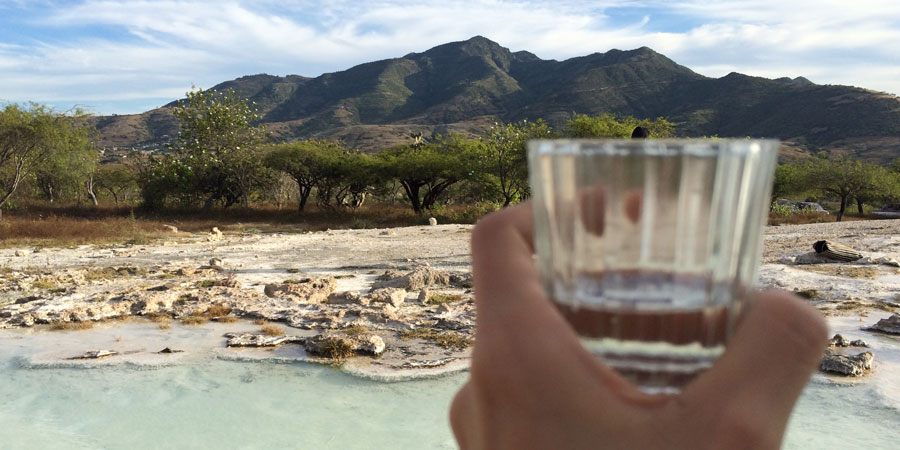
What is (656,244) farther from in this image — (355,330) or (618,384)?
(355,330)

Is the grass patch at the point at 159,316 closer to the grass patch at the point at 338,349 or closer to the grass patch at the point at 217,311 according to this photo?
the grass patch at the point at 217,311

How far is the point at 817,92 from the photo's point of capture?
91562 mm

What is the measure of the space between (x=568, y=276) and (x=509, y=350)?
99 mm

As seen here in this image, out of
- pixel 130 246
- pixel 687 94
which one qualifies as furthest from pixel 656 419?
pixel 687 94

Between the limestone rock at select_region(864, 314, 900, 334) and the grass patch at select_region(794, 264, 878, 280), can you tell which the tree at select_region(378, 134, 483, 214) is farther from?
the limestone rock at select_region(864, 314, 900, 334)

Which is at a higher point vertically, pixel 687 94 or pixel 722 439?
pixel 687 94

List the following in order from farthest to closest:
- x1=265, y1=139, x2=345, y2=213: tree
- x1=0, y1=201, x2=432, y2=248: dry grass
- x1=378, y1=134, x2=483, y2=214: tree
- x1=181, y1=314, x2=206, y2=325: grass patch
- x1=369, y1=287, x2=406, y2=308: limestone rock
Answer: x1=265, y1=139, x2=345, y2=213: tree, x1=378, y1=134, x2=483, y2=214: tree, x1=0, y1=201, x2=432, y2=248: dry grass, x1=369, y1=287, x2=406, y2=308: limestone rock, x1=181, y1=314, x2=206, y2=325: grass patch

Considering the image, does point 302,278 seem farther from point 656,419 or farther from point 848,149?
point 848,149

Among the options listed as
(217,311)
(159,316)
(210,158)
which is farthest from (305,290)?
(210,158)

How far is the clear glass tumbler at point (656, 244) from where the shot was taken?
57 centimetres

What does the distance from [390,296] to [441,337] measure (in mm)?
1837

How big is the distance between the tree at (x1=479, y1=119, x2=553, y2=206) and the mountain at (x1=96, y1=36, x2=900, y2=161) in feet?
175

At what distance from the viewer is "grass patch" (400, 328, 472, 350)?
716 centimetres

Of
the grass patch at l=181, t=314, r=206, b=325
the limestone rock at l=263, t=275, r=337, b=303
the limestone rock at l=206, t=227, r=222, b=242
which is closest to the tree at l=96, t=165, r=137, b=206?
the limestone rock at l=206, t=227, r=222, b=242
